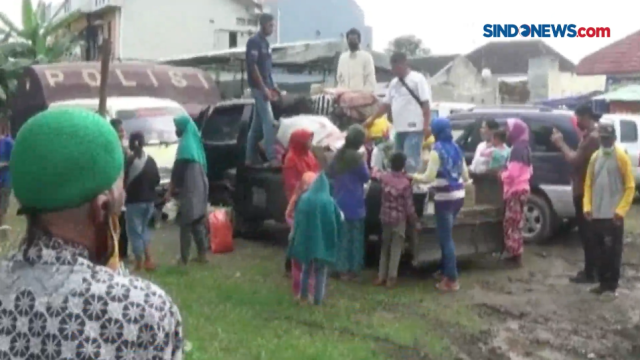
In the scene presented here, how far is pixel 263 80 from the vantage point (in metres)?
11.7

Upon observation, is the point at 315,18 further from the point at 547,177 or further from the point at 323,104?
the point at 323,104

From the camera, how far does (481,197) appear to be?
11.8 meters

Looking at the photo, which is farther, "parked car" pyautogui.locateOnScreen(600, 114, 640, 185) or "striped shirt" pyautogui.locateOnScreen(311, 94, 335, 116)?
"parked car" pyautogui.locateOnScreen(600, 114, 640, 185)

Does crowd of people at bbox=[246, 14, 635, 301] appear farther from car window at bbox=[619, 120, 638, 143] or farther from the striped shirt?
car window at bbox=[619, 120, 638, 143]

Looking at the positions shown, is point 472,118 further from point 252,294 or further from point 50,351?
point 50,351

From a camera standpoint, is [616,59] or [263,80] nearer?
[263,80]

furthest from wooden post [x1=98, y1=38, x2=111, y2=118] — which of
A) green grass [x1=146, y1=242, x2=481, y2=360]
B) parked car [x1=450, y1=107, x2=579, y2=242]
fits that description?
parked car [x1=450, y1=107, x2=579, y2=242]

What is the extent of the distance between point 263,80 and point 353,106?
4.28ft

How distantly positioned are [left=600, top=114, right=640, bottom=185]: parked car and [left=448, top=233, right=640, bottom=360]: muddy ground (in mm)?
6044

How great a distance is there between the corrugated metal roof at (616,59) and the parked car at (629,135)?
1234cm

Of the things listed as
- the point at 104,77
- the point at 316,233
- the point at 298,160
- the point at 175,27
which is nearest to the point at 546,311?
the point at 316,233

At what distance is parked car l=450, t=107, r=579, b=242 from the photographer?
42.7ft

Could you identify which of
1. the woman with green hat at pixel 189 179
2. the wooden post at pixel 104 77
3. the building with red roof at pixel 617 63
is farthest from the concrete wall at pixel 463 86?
the wooden post at pixel 104 77

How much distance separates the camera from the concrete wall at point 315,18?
50875 mm
